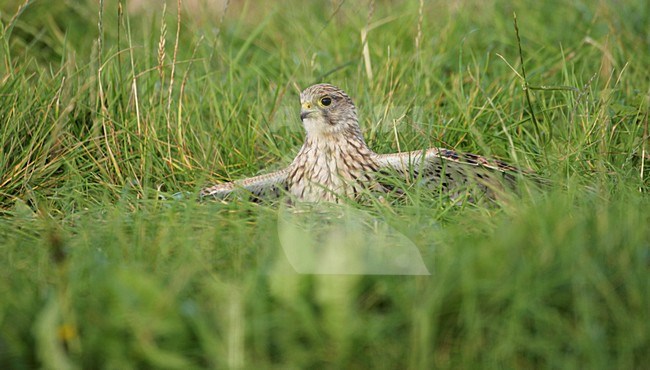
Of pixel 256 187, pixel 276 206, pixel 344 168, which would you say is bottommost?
pixel 276 206

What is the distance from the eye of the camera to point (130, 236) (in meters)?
3.88

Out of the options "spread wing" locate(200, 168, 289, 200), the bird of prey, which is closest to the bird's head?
the bird of prey

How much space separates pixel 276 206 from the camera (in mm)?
4734

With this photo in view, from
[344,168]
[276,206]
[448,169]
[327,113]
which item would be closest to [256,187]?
[276,206]

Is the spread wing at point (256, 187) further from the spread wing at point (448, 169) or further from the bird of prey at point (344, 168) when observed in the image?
the spread wing at point (448, 169)

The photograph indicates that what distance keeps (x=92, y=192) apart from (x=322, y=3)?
12.3ft

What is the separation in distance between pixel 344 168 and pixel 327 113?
1.26 feet

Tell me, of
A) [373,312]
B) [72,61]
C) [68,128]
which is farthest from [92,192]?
[373,312]

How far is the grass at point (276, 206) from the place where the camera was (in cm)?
296

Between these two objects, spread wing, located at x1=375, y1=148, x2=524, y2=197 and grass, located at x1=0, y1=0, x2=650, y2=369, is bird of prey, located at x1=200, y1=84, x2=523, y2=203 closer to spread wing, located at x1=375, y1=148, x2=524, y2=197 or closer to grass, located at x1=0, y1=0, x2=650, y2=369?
spread wing, located at x1=375, y1=148, x2=524, y2=197

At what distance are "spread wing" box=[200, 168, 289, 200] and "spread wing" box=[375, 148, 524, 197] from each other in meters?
0.55

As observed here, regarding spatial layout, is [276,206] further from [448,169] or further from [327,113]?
[448,169]

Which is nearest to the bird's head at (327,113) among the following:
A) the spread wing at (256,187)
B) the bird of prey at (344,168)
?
the bird of prey at (344,168)

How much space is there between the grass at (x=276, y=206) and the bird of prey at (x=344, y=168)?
0.16m
